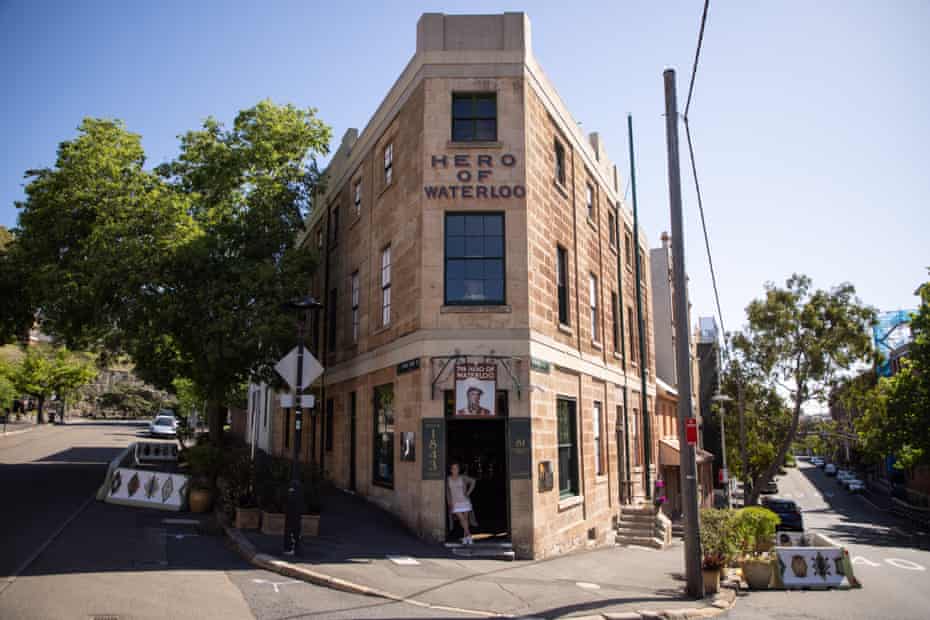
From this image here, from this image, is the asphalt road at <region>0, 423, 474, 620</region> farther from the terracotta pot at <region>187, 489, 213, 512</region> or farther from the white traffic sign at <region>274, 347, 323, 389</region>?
the white traffic sign at <region>274, 347, 323, 389</region>

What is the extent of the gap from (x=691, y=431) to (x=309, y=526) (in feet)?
24.7

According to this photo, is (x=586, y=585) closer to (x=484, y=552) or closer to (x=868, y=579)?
(x=484, y=552)

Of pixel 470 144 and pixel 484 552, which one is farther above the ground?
pixel 470 144

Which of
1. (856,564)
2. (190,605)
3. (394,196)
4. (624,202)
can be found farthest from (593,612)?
(624,202)

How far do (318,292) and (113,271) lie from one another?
6842 millimetres

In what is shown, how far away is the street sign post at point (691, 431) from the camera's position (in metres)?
10.9

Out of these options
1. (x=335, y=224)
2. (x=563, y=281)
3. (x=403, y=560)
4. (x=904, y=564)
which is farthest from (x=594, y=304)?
(x=904, y=564)

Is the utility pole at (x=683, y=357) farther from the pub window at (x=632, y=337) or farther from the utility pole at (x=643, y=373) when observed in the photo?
the pub window at (x=632, y=337)

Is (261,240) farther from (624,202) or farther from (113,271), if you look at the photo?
(624,202)

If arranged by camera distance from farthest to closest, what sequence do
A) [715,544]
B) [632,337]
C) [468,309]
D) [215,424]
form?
[632,337]
[215,424]
[468,309]
[715,544]

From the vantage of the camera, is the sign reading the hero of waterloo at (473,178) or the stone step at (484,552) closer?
the stone step at (484,552)

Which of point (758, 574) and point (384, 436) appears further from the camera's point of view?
point (384, 436)

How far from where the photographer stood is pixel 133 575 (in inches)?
376

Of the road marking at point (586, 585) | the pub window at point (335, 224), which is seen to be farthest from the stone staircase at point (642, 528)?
the pub window at point (335, 224)
